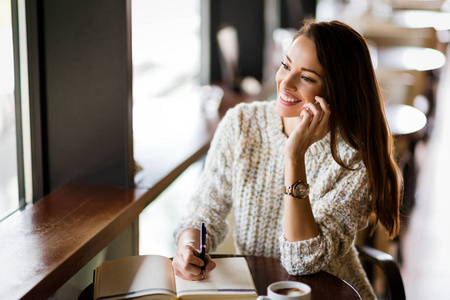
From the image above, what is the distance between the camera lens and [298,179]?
1.50 meters

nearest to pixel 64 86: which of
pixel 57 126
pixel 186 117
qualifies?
pixel 57 126

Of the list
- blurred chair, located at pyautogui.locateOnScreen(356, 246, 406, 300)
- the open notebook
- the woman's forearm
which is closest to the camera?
the open notebook

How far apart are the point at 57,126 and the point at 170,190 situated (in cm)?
97

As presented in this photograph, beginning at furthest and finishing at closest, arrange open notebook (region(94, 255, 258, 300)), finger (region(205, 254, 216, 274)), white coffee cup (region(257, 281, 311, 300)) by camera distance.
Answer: finger (region(205, 254, 216, 274)) < open notebook (region(94, 255, 258, 300)) < white coffee cup (region(257, 281, 311, 300))

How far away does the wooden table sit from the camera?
1.37m

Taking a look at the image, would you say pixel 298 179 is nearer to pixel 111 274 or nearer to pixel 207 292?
pixel 207 292

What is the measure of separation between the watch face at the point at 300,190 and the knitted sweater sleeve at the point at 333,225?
95 mm

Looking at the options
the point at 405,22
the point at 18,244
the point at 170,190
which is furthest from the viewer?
the point at 405,22

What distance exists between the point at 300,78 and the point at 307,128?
143 millimetres

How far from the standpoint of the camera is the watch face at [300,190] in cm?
149

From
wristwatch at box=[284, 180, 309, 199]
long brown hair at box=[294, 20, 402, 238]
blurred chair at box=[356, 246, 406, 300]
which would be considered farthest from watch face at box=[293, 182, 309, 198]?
blurred chair at box=[356, 246, 406, 300]

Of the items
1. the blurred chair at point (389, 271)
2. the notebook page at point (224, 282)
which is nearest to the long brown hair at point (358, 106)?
the blurred chair at point (389, 271)

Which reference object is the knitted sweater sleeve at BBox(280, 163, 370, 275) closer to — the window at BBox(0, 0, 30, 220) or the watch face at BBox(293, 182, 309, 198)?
the watch face at BBox(293, 182, 309, 198)

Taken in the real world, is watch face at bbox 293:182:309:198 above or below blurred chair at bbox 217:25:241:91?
below
